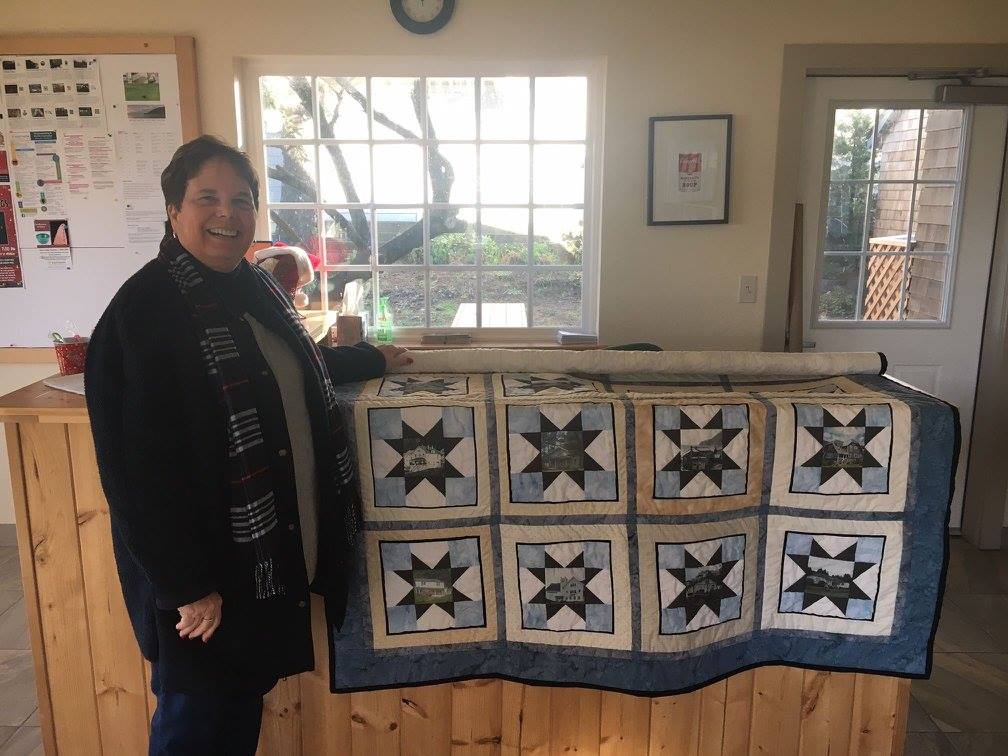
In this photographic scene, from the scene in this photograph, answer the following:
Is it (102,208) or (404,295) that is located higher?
(102,208)

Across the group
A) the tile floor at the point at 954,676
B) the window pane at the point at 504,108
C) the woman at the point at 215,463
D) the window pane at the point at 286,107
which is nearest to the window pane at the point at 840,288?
the tile floor at the point at 954,676

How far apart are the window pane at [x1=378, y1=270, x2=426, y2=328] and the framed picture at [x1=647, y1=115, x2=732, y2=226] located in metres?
0.97

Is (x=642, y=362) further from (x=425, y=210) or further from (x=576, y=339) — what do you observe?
(x=425, y=210)

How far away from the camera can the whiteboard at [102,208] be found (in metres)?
2.69

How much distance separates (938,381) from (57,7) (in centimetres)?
367

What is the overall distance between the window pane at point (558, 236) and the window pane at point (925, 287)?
1355 mm

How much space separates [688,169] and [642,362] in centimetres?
153

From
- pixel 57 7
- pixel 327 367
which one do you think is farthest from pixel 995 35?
pixel 57 7

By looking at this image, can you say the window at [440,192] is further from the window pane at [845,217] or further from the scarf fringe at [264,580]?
the scarf fringe at [264,580]

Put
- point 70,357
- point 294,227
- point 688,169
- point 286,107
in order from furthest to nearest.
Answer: point 294,227
point 286,107
point 688,169
point 70,357

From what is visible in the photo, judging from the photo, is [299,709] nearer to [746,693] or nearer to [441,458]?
[441,458]

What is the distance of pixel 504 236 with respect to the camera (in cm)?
303

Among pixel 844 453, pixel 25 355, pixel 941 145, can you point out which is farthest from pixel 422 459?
pixel 941 145

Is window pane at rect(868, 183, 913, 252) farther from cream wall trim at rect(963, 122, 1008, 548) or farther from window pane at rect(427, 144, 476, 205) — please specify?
window pane at rect(427, 144, 476, 205)
